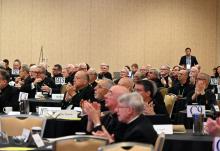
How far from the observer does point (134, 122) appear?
525cm

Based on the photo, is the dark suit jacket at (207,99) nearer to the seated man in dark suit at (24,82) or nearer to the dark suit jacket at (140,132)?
the seated man in dark suit at (24,82)

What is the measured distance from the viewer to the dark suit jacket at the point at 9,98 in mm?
9344

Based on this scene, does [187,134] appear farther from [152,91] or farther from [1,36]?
[1,36]

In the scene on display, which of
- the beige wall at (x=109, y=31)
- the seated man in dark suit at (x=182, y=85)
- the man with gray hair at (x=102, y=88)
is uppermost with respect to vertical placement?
the beige wall at (x=109, y=31)

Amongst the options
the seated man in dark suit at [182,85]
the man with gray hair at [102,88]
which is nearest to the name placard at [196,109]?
the man with gray hair at [102,88]

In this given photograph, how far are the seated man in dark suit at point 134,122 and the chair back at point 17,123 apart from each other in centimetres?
137

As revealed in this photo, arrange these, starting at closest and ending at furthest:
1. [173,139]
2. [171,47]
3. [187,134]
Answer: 1. [173,139]
2. [187,134]
3. [171,47]

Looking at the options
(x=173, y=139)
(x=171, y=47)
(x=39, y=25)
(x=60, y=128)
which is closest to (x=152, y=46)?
(x=171, y=47)

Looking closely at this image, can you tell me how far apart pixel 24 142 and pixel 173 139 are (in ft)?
5.59

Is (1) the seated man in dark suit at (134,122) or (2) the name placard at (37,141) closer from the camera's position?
(1) the seated man in dark suit at (134,122)

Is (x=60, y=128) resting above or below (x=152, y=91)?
below

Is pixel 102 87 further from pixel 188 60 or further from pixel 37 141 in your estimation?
pixel 188 60

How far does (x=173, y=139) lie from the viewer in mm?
6285

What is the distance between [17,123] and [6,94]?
273 cm
